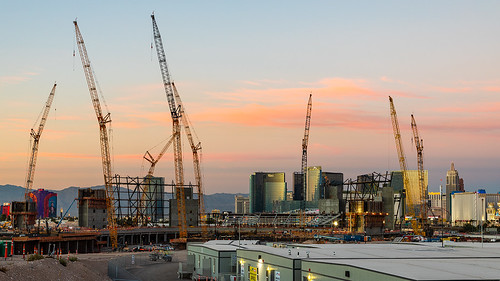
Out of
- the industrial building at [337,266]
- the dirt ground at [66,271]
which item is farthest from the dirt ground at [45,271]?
the industrial building at [337,266]

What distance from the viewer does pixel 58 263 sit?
273ft

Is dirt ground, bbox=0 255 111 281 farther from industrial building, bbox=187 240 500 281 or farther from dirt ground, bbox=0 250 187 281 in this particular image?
industrial building, bbox=187 240 500 281

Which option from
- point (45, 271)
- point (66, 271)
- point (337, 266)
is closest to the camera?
point (337, 266)

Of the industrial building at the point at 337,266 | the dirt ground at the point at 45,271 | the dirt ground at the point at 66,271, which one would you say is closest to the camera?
the industrial building at the point at 337,266

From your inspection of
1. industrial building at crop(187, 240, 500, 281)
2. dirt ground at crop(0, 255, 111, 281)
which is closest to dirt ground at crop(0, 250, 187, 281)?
dirt ground at crop(0, 255, 111, 281)

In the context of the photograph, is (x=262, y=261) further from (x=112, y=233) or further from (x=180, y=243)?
(x=112, y=233)

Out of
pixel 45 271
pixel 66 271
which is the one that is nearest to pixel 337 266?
pixel 45 271

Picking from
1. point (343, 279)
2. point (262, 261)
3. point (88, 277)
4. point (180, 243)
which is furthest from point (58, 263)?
point (180, 243)

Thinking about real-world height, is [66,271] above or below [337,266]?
below

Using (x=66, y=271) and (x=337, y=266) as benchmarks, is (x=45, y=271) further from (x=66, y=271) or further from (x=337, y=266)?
(x=337, y=266)

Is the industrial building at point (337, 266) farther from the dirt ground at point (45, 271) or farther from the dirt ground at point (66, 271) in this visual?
the dirt ground at point (45, 271)

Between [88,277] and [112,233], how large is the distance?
378 ft

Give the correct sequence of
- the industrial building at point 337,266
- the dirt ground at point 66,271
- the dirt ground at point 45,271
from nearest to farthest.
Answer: the industrial building at point 337,266 < the dirt ground at point 45,271 < the dirt ground at point 66,271

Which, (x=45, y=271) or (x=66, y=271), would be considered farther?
(x=66, y=271)
